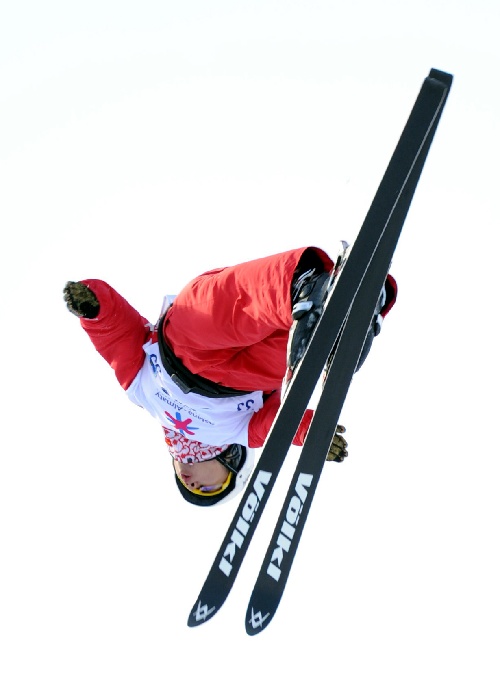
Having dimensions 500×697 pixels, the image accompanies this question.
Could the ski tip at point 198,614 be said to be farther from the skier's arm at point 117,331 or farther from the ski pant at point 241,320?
the skier's arm at point 117,331

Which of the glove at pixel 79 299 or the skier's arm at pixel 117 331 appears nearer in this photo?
the glove at pixel 79 299

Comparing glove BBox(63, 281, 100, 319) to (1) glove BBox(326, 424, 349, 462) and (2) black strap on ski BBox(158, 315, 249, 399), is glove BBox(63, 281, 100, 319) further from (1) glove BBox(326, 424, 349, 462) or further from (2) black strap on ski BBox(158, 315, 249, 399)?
(1) glove BBox(326, 424, 349, 462)

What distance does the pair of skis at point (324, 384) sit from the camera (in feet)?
13.9

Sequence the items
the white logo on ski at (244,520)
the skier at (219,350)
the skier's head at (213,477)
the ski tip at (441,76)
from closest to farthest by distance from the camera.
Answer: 1. the ski tip at (441,76)
2. the skier at (219,350)
3. the white logo on ski at (244,520)
4. the skier's head at (213,477)

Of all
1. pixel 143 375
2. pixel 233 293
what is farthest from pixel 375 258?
pixel 143 375

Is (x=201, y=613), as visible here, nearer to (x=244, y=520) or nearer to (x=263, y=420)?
(x=244, y=520)

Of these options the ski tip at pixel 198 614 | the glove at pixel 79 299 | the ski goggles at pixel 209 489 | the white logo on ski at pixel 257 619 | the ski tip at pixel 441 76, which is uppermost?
the ski tip at pixel 441 76

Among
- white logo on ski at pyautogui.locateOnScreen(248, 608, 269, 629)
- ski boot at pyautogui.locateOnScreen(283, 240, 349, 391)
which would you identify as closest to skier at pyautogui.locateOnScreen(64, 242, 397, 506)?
ski boot at pyautogui.locateOnScreen(283, 240, 349, 391)

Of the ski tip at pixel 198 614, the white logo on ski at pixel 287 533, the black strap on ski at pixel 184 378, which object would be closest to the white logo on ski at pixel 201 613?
the ski tip at pixel 198 614

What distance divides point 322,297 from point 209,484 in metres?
2.52

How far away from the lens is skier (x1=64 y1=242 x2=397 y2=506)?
14.8 ft

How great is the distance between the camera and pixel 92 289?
549cm

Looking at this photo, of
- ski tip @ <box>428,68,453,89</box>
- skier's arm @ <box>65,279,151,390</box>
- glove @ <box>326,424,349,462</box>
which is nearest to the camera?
ski tip @ <box>428,68,453,89</box>

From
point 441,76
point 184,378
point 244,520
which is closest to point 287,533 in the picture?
point 244,520
